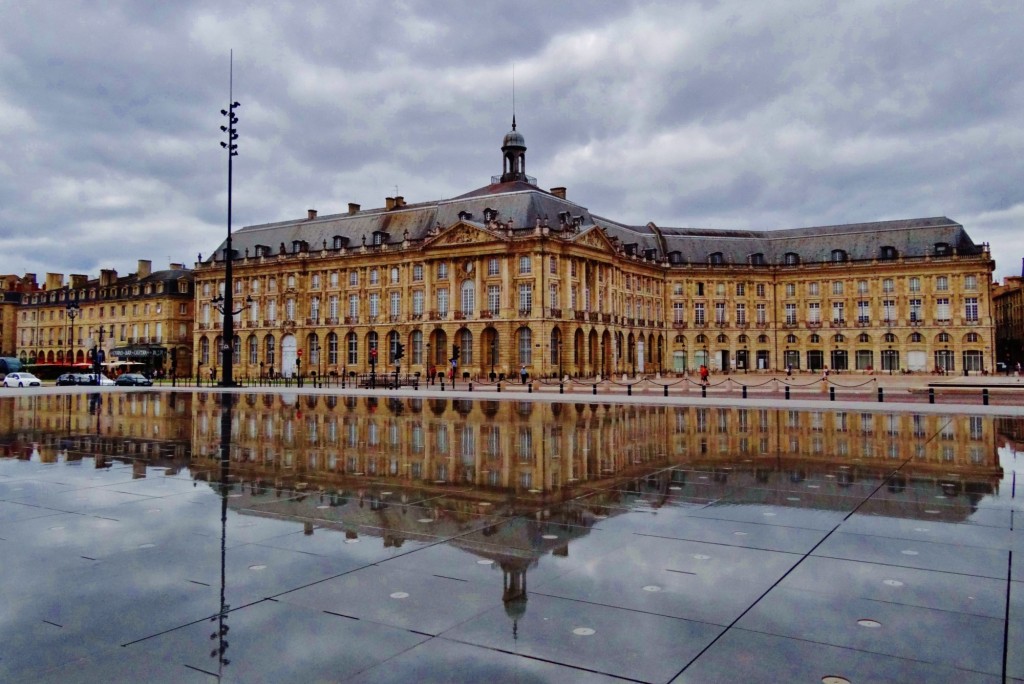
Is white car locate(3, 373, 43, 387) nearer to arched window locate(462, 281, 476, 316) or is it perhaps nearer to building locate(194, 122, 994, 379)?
building locate(194, 122, 994, 379)

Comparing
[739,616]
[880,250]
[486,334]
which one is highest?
[880,250]

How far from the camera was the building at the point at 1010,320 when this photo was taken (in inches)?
4213

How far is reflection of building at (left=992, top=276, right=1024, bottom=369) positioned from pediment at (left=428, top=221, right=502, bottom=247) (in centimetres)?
7702

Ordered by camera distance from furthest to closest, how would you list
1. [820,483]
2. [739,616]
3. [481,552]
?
1. [820,483]
2. [481,552]
3. [739,616]

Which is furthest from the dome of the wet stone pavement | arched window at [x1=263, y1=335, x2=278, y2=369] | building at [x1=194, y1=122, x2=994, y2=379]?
the wet stone pavement

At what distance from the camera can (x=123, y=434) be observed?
59.4 feet

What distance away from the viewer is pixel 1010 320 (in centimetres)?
11344

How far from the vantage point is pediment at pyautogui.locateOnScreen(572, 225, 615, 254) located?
214 feet

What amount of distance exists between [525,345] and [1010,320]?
88.5 meters

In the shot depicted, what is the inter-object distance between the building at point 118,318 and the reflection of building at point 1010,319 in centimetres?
10571

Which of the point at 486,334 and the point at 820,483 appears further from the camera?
the point at 486,334

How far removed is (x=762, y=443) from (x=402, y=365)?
5686 centimetres

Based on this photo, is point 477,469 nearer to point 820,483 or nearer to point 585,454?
point 585,454

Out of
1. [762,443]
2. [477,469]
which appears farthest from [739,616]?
[762,443]
